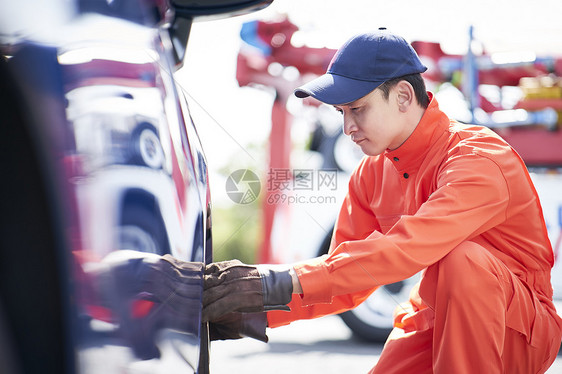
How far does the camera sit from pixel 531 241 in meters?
1.68

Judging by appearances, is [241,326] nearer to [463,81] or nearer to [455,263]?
[455,263]

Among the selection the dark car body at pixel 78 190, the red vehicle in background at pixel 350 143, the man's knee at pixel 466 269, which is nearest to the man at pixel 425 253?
the man's knee at pixel 466 269

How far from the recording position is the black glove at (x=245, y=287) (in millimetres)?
1457

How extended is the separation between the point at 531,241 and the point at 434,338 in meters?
0.35

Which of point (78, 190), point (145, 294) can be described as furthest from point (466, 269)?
point (78, 190)

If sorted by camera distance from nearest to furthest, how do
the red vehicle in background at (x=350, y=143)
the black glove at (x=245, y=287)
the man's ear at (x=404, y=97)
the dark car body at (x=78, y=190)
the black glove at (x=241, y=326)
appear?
the dark car body at (x=78, y=190) < the black glove at (x=245, y=287) < the black glove at (x=241, y=326) < the man's ear at (x=404, y=97) < the red vehicle in background at (x=350, y=143)

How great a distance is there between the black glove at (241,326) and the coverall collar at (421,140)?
1.71 ft

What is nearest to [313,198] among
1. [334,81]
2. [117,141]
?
[334,81]

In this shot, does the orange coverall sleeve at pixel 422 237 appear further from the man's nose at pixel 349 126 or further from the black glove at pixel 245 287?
the man's nose at pixel 349 126

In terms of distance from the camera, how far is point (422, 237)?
152cm

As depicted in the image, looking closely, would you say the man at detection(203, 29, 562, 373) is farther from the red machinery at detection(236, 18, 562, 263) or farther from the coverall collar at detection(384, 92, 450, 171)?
the red machinery at detection(236, 18, 562, 263)

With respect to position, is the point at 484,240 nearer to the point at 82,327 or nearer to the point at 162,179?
the point at 162,179

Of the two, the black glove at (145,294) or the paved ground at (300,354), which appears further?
the paved ground at (300,354)

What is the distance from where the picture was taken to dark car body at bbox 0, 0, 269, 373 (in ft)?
2.61
